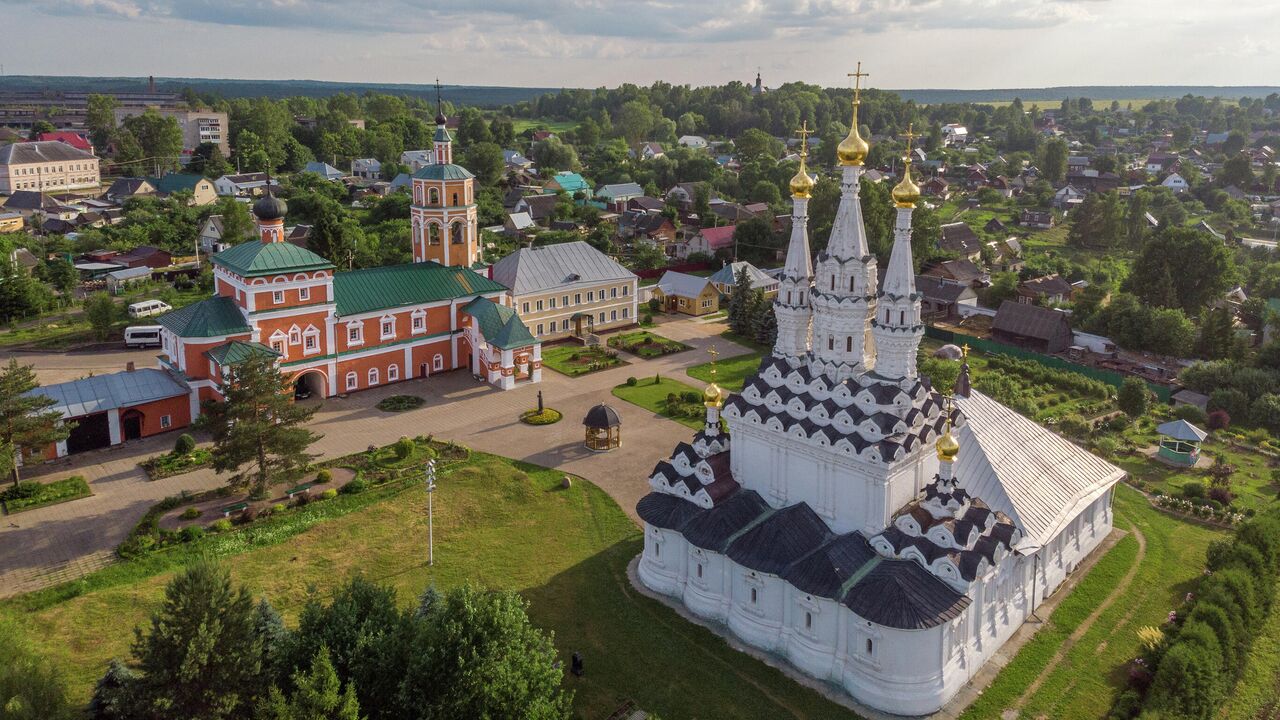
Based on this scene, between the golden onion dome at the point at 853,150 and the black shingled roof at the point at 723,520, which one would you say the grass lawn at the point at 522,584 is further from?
the golden onion dome at the point at 853,150

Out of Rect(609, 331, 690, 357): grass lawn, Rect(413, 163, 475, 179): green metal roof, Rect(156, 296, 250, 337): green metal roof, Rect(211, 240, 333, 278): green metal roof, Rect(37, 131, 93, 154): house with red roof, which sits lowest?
Rect(609, 331, 690, 357): grass lawn

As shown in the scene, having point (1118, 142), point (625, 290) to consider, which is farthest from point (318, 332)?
point (1118, 142)

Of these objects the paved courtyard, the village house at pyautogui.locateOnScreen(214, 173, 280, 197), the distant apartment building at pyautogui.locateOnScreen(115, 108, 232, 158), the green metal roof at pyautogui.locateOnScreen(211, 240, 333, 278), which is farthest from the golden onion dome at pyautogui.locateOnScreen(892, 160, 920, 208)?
the distant apartment building at pyautogui.locateOnScreen(115, 108, 232, 158)

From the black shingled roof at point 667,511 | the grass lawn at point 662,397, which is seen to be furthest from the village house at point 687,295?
the black shingled roof at point 667,511

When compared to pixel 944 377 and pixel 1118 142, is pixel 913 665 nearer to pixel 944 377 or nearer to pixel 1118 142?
pixel 944 377

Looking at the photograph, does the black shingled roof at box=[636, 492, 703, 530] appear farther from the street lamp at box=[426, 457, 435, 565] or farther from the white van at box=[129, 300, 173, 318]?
the white van at box=[129, 300, 173, 318]

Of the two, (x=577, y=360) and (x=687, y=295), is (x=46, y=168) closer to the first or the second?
(x=687, y=295)
